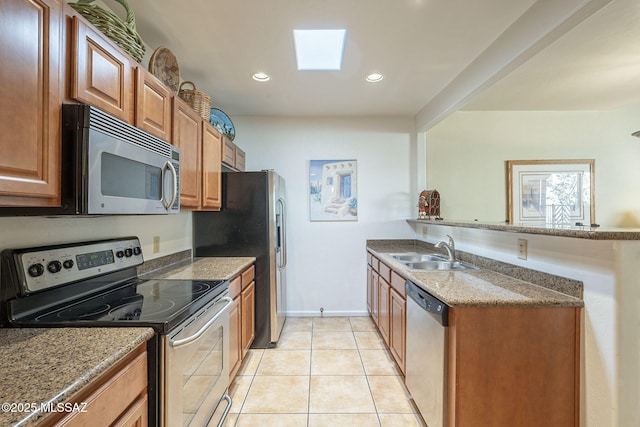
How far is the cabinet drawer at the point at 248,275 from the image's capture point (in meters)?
2.36

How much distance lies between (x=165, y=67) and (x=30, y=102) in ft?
3.88

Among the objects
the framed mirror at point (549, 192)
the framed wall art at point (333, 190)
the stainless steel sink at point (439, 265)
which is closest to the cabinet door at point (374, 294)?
the stainless steel sink at point (439, 265)

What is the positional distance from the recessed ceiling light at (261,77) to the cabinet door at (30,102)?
5.35 ft

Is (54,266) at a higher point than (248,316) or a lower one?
higher

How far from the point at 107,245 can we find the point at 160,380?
2.86 ft

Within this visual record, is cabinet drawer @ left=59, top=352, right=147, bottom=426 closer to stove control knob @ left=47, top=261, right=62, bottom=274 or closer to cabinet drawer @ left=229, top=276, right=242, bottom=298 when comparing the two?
stove control knob @ left=47, top=261, right=62, bottom=274

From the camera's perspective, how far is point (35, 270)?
1148 millimetres

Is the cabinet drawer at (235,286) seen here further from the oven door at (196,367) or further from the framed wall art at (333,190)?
the framed wall art at (333,190)

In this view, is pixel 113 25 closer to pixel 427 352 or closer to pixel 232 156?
pixel 232 156

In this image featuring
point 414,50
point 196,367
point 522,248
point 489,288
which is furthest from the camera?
point 414,50

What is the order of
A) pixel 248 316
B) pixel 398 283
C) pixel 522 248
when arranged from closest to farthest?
pixel 522 248 < pixel 398 283 < pixel 248 316

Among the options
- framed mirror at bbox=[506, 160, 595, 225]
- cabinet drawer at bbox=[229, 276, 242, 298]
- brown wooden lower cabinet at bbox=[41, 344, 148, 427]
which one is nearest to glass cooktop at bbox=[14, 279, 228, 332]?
brown wooden lower cabinet at bbox=[41, 344, 148, 427]

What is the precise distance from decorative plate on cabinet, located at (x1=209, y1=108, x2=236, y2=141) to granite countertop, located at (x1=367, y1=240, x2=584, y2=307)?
83.9 inches

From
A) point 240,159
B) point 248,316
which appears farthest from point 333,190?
point 248,316
